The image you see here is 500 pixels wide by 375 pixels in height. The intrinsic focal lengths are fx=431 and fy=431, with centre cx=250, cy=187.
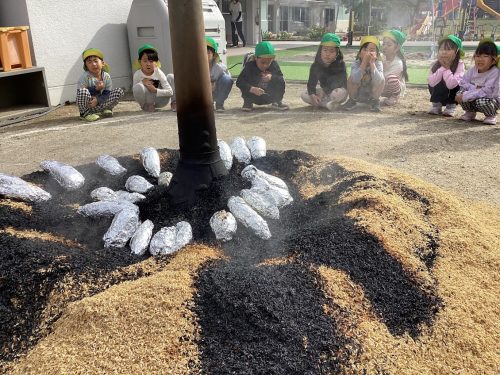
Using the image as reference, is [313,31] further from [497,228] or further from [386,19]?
[497,228]

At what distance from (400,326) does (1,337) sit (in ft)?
5.50

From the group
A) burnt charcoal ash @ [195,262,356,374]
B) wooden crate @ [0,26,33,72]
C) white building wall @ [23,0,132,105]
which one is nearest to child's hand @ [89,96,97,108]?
wooden crate @ [0,26,33,72]

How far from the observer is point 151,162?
3.37 meters

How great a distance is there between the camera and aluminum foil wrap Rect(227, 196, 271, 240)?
2.45 metres

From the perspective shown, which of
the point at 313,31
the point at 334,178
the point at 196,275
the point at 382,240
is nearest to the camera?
the point at 196,275

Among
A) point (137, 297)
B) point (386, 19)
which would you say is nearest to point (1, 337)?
point (137, 297)

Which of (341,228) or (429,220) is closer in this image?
(341,228)

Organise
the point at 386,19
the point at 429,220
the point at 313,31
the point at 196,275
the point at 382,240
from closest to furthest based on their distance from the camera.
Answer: the point at 196,275 → the point at 382,240 → the point at 429,220 → the point at 386,19 → the point at 313,31

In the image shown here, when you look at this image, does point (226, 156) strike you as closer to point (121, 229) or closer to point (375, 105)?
point (121, 229)

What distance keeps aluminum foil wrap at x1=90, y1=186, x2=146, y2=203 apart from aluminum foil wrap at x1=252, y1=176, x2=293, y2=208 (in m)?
0.78

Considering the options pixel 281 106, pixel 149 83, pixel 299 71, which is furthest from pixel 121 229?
pixel 299 71

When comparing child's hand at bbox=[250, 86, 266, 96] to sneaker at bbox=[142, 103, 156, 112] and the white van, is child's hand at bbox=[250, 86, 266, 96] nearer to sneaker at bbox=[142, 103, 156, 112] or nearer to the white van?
sneaker at bbox=[142, 103, 156, 112]

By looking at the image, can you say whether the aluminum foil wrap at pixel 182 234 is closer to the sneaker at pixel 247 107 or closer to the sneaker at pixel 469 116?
the sneaker at pixel 247 107

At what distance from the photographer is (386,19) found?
6.38 metres
